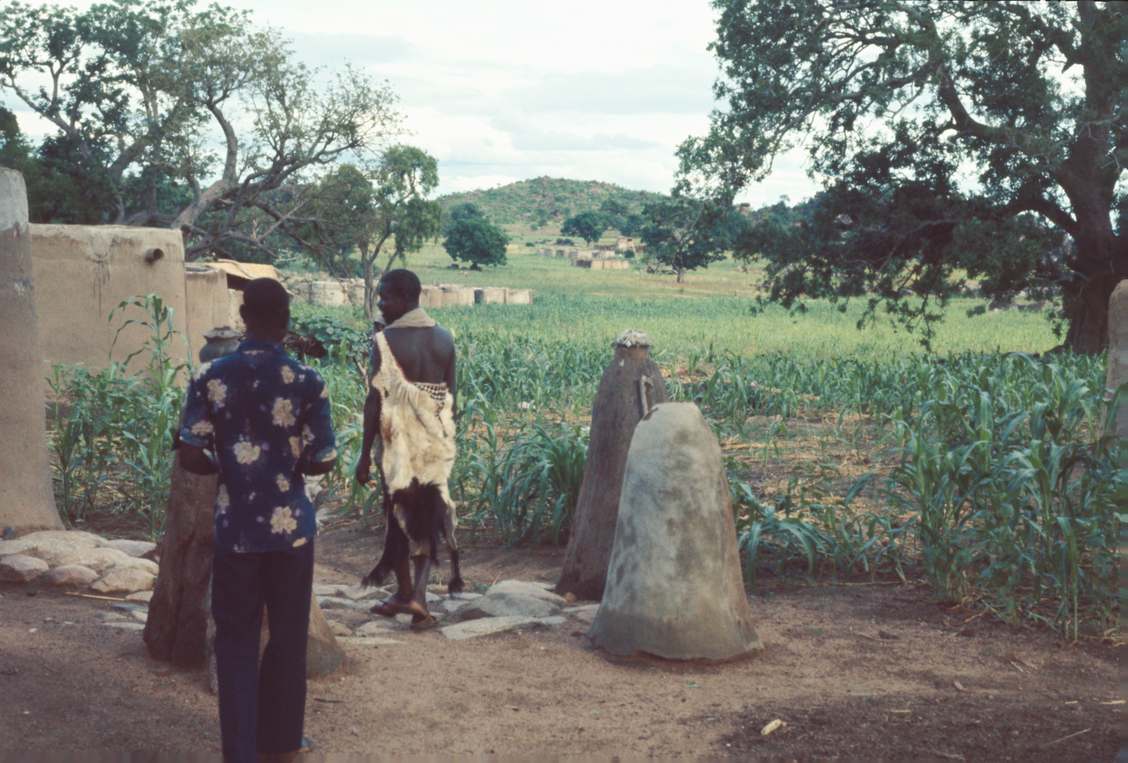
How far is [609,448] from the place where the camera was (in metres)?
6.20

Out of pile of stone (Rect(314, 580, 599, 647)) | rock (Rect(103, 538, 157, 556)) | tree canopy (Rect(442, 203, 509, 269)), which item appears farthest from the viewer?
tree canopy (Rect(442, 203, 509, 269))

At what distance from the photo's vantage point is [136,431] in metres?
8.21

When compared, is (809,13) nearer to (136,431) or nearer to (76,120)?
(136,431)

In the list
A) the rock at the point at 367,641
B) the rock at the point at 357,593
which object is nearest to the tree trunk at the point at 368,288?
the rock at the point at 357,593

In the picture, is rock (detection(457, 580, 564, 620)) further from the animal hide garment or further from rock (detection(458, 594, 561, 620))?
the animal hide garment

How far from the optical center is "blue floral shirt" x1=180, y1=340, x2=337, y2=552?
365 centimetres

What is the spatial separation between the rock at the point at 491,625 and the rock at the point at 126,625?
4.41 ft

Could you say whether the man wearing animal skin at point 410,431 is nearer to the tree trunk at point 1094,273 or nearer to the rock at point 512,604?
the rock at point 512,604

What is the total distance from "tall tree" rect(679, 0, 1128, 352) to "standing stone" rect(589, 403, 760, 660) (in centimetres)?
1147

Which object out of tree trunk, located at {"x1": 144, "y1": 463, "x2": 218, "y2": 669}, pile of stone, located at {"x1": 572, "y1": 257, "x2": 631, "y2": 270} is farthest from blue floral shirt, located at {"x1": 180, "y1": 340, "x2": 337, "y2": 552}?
pile of stone, located at {"x1": 572, "y1": 257, "x2": 631, "y2": 270}

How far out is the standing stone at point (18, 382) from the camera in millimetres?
6875

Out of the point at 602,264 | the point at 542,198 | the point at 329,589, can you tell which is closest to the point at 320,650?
the point at 329,589

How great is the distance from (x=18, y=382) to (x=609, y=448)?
3.43m

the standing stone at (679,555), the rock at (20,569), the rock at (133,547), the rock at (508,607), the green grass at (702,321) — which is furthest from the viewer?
the green grass at (702,321)
